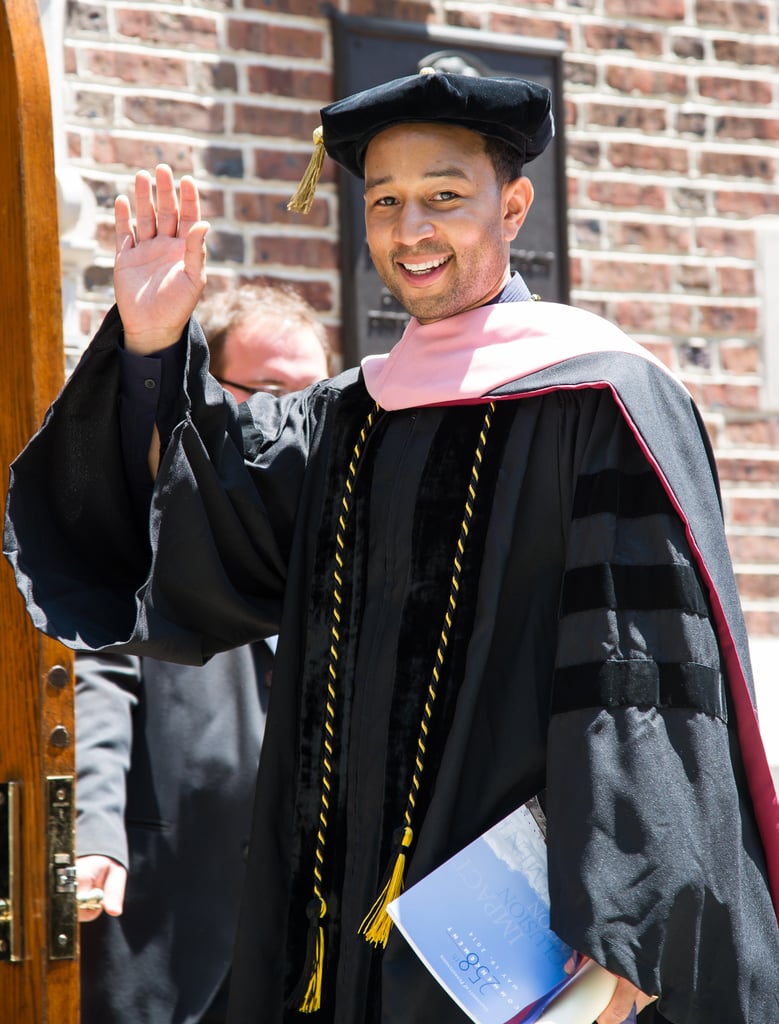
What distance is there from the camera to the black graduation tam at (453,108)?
246 cm

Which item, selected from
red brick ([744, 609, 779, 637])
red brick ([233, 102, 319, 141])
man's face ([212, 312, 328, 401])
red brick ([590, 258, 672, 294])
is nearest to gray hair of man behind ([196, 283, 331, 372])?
man's face ([212, 312, 328, 401])

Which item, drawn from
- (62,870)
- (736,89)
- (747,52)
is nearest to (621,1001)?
(62,870)

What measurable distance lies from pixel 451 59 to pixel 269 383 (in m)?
1.18

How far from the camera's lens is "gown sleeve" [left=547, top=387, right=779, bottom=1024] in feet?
6.83

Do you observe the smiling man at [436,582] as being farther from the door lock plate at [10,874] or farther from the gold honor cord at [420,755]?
the door lock plate at [10,874]

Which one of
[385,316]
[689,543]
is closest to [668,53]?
[385,316]

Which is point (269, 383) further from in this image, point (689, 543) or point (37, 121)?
point (689, 543)

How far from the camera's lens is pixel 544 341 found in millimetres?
2494

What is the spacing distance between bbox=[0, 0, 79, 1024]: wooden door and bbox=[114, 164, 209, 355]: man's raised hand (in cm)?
16

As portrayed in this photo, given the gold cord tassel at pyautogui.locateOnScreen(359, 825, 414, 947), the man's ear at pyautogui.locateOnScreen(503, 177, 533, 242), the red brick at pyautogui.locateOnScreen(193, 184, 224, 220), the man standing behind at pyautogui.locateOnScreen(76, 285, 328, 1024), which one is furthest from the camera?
the red brick at pyautogui.locateOnScreen(193, 184, 224, 220)

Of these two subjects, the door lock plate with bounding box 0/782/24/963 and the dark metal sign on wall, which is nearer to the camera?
the door lock plate with bounding box 0/782/24/963

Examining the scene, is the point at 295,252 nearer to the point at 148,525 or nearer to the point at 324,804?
the point at 148,525

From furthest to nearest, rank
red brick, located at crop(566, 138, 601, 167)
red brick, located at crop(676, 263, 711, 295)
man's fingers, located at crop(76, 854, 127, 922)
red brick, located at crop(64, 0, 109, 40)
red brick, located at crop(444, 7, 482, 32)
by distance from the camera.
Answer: red brick, located at crop(676, 263, 711, 295) → red brick, located at crop(566, 138, 601, 167) → red brick, located at crop(444, 7, 482, 32) → red brick, located at crop(64, 0, 109, 40) → man's fingers, located at crop(76, 854, 127, 922)

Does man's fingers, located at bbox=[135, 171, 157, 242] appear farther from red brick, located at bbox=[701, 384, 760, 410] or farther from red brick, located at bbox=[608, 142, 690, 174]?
red brick, located at bbox=[701, 384, 760, 410]
